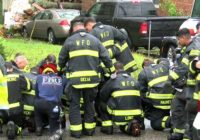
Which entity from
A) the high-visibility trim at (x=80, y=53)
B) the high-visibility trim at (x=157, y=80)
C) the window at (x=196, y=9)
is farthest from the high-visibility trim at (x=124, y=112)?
the window at (x=196, y=9)

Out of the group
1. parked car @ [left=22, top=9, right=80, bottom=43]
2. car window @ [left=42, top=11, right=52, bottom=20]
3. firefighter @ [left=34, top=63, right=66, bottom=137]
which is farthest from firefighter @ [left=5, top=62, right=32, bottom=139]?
car window @ [left=42, top=11, right=52, bottom=20]

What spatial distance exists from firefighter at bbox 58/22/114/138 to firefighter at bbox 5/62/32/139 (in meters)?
0.69

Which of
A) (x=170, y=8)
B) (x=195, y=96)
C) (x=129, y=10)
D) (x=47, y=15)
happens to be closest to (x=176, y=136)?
(x=195, y=96)

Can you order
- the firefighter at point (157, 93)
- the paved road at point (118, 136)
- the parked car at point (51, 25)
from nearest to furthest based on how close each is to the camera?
the paved road at point (118, 136), the firefighter at point (157, 93), the parked car at point (51, 25)

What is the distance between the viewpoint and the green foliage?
2624cm

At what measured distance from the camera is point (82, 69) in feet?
29.7

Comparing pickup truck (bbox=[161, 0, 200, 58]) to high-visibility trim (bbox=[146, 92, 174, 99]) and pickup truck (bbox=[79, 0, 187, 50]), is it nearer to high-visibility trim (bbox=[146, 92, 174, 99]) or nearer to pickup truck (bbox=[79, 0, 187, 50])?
pickup truck (bbox=[79, 0, 187, 50])

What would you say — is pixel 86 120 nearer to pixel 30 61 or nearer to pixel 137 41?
pixel 30 61

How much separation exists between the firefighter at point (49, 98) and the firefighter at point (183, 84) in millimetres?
1848

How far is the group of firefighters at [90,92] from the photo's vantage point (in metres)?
8.87

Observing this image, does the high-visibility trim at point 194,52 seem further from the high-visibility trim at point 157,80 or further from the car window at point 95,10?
the car window at point 95,10

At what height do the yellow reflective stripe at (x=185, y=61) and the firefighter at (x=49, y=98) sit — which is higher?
the yellow reflective stripe at (x=185, y=61)

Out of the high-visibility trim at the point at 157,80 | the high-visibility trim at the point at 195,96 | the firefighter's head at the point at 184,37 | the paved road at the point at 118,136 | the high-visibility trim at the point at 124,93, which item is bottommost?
the paved road at the point at 118,136

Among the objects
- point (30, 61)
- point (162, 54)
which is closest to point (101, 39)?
point (30, 61)
